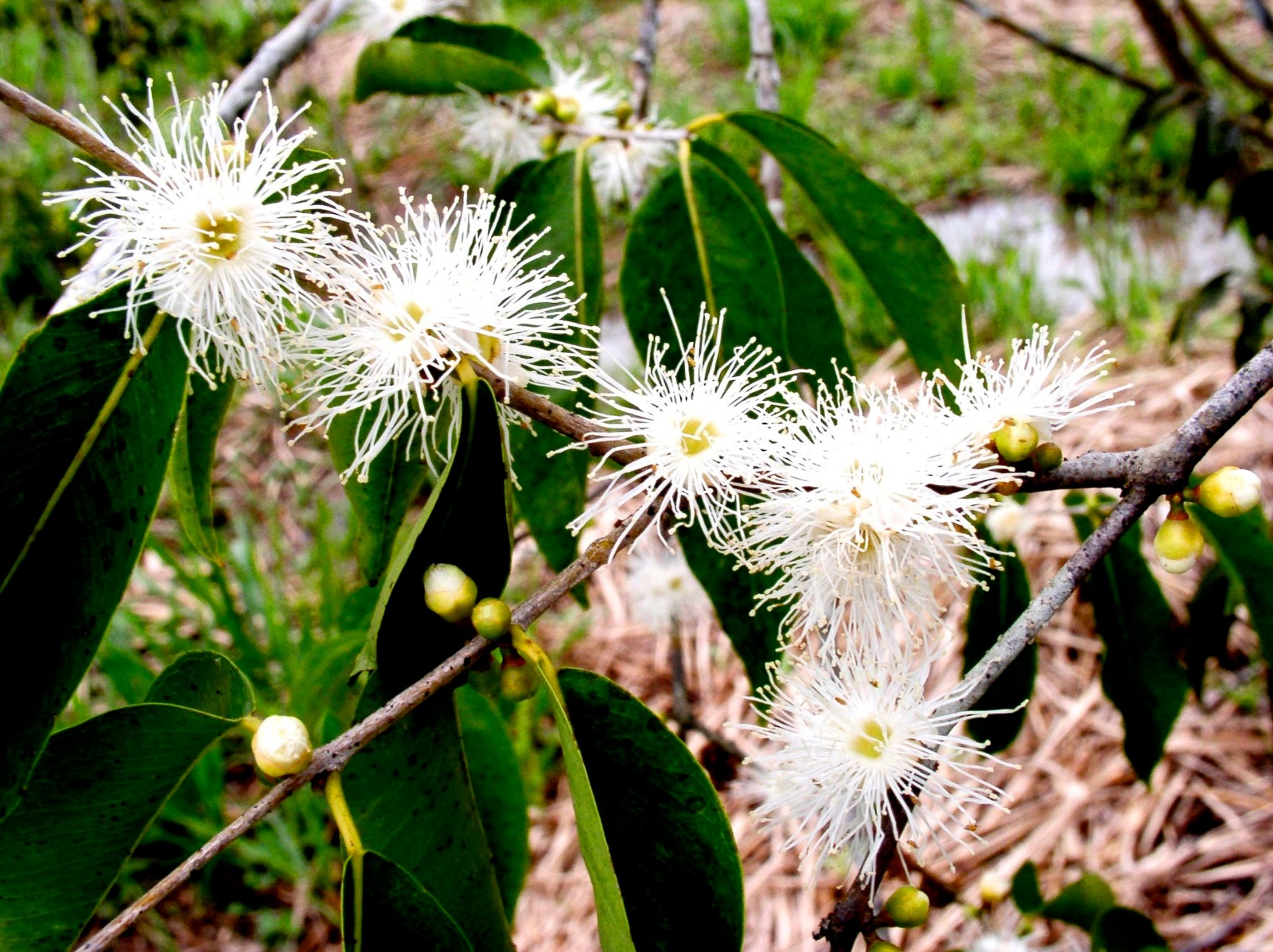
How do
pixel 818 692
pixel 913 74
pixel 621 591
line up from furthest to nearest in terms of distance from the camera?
pixel 913 74 < pixel 621 591 < pixel 818 692

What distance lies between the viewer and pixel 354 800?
28.2 inches

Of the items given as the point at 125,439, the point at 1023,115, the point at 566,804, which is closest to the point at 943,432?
the point at 125,439

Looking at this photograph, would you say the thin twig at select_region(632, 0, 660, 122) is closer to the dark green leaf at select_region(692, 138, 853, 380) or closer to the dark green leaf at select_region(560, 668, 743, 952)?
the dark green leaf at select_region(692, 138, 853, 380)

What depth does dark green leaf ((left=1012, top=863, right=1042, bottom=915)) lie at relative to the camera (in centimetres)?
113

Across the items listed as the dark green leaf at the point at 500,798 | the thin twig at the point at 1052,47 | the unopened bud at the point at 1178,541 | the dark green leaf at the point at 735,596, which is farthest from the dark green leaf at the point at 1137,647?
the thin twig at the point at 1052,47

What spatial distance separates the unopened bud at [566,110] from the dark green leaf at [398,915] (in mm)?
865

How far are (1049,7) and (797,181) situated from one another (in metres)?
3.42

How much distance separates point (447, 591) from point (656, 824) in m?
0.21

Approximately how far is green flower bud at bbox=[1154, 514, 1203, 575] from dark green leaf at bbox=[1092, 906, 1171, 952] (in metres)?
0.38

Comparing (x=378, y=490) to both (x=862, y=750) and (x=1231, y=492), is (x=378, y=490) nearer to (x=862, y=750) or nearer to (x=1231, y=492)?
(x=862, y=750)

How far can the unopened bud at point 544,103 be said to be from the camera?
1.20 metres

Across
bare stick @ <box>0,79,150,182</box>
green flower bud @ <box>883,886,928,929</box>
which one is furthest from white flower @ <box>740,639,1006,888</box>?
bare stick @ <box>0,79,150,182</box>

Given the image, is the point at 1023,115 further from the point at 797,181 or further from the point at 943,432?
the point at 943,432

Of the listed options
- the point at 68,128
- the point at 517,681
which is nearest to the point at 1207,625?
the point at 517,681
